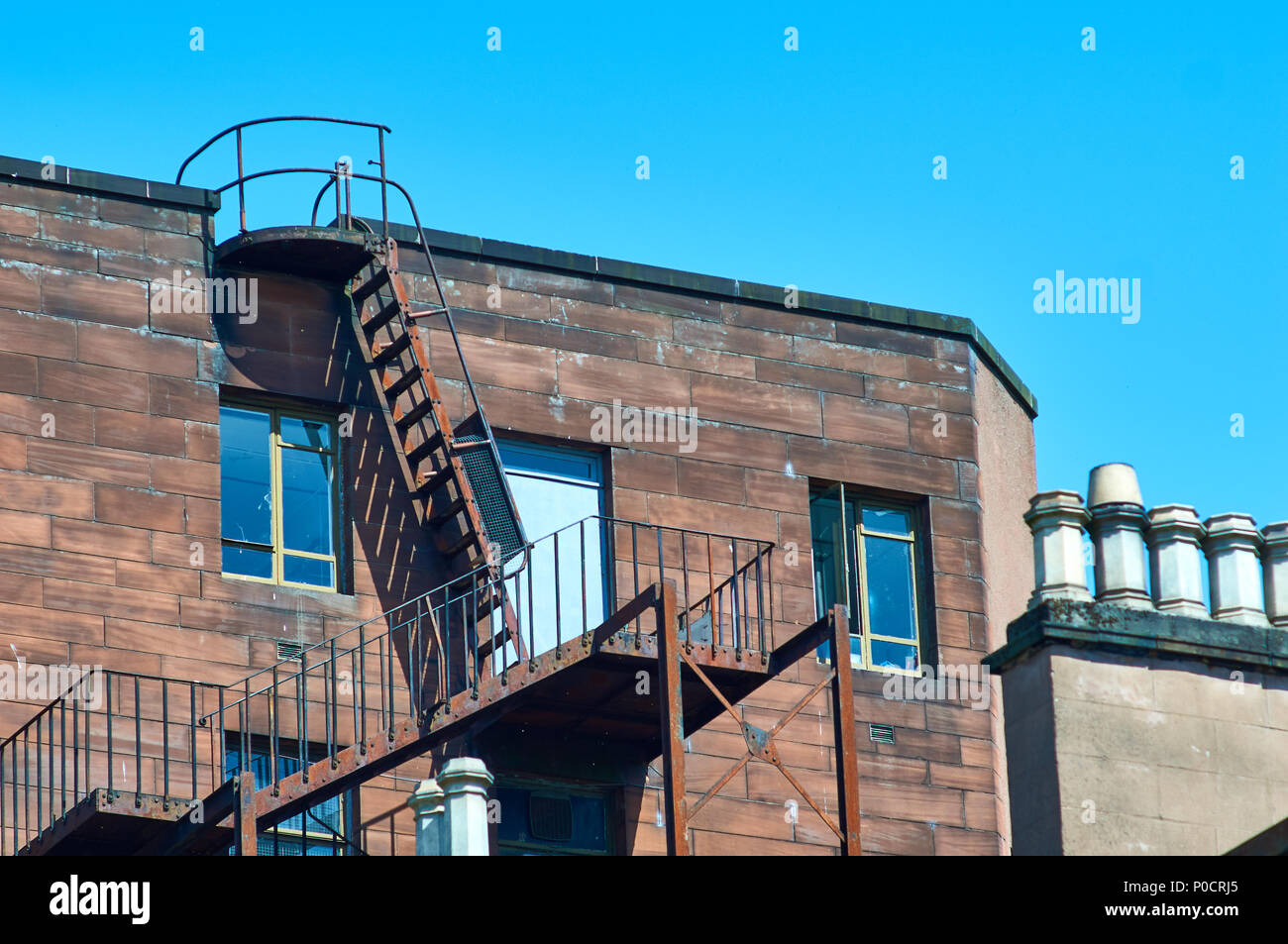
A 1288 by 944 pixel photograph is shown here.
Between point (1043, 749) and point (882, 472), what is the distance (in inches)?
420

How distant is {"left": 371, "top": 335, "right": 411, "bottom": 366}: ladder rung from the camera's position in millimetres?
24203

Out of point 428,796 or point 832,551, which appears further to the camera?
point 832,551

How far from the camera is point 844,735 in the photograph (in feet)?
71.7

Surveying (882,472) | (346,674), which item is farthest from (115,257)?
(882,472)

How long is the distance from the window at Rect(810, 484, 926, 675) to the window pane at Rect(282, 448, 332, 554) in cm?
509

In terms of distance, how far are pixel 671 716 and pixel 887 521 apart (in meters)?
5.85

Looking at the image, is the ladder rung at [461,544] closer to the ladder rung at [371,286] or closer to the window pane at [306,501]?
the window pane at [306,501]

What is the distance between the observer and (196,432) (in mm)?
23531

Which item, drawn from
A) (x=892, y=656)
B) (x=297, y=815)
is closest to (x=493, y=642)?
(x=297, y=815)

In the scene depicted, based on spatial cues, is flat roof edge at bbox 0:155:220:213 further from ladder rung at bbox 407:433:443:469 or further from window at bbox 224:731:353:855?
window at bbox 224:731:353:855

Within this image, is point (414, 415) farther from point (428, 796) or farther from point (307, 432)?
point (428, 796)

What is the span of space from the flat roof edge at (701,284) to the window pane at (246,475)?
2.49 m

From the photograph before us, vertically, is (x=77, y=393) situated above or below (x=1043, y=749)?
above
